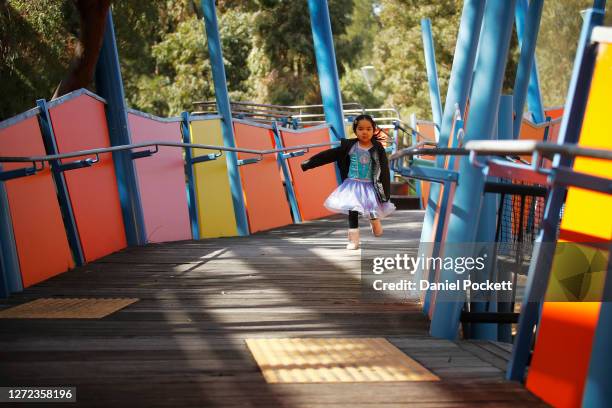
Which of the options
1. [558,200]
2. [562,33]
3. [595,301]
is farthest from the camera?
[562,33]

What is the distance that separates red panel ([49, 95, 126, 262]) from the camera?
9.16m

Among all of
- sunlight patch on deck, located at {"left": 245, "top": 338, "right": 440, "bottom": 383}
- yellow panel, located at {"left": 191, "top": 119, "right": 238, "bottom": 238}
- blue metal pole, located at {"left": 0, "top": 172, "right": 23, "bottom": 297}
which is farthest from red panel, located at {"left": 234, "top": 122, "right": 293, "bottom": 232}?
sunlight patch on deck, located at {"left": 245, "top": 338, "right": 440, "bottom": 383}

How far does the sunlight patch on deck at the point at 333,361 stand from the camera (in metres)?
4.23

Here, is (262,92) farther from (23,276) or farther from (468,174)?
(468,174)

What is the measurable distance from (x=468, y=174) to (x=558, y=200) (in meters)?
1.35

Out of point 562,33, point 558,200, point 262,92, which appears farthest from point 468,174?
point 562,33

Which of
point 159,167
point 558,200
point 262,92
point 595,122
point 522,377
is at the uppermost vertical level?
point 595,122

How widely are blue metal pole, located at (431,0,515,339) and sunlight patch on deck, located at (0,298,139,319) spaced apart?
2145mm

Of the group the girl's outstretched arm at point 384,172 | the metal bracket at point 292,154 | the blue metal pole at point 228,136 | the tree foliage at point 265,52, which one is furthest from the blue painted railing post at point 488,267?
the tree foliage at point 265,52

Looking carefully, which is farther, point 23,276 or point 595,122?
point 23,276

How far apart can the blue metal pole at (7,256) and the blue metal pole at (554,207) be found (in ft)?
13.7

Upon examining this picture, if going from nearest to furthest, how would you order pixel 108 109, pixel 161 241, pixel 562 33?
pixel 108 109 < pixel 161 241 < pixel 562 33

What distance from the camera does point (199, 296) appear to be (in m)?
7.04

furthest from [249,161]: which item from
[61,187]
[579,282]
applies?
[579,282]
